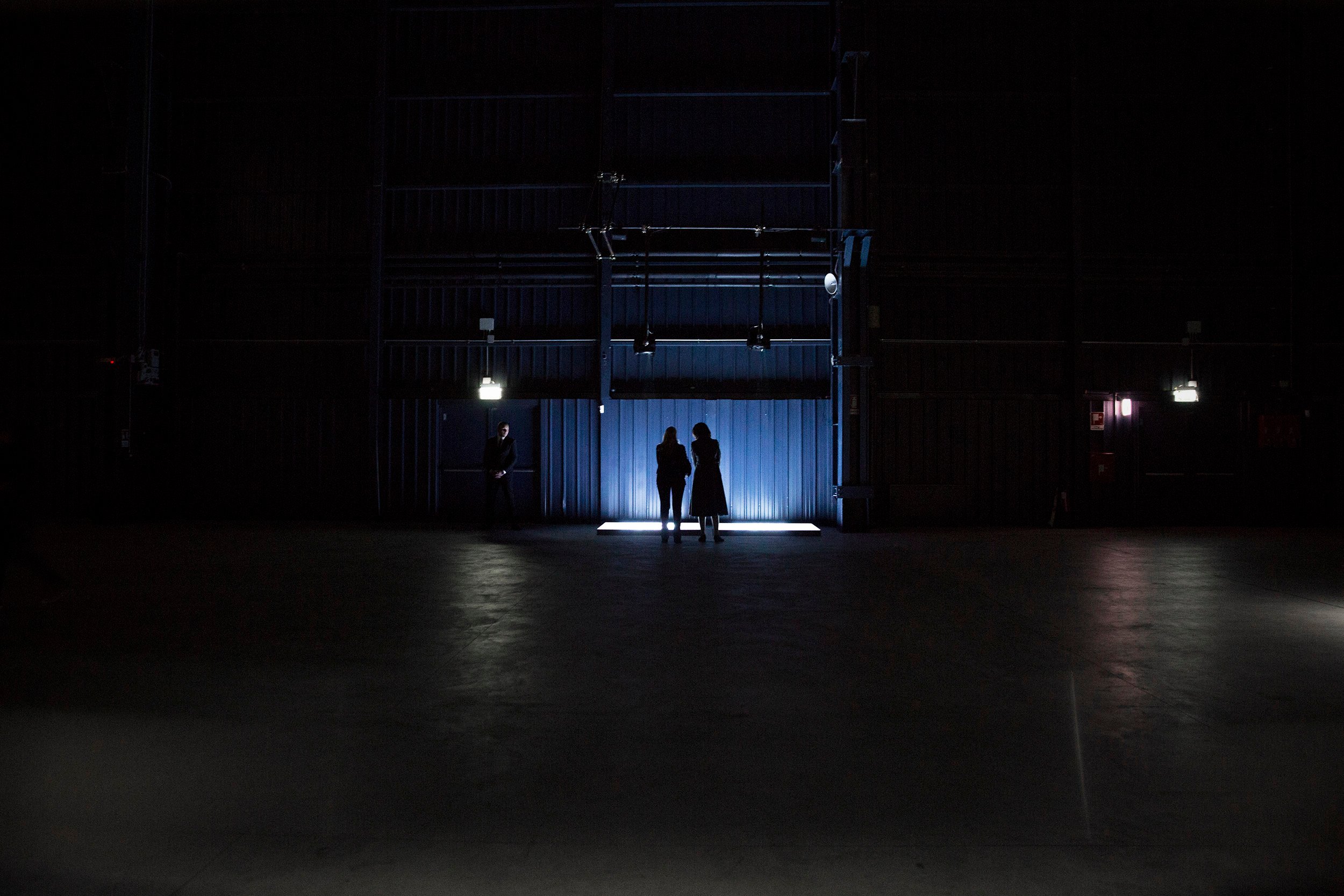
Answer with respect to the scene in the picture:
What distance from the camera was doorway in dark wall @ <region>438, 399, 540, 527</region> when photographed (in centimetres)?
1755

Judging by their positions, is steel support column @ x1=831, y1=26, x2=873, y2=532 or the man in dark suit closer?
the man in dark suit

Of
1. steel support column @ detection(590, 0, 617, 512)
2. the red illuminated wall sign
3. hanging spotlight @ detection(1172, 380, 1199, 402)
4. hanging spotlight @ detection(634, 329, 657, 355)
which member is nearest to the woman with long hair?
hanging spotlight @ detection(634, 329, 657, 355)

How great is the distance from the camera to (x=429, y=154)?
17797 mm

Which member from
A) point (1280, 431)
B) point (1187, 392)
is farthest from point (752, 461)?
point (1280, 431)

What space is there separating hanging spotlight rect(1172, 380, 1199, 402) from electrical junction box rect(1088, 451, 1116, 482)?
1.85 m

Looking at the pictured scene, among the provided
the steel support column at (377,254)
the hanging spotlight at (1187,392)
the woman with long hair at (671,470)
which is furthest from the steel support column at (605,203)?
the hanging spotlight at (1187,392)

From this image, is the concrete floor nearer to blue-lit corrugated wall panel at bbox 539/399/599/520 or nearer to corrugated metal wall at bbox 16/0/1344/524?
blue-lit corrugated wall panel at bbox 539/399/599/520

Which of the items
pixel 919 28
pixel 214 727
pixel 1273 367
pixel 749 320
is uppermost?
pixel 919 28

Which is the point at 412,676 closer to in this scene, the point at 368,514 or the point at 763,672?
the point at 763,672

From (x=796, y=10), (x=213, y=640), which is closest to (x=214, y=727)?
(x=213, y=640)

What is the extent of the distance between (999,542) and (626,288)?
29.9 ft

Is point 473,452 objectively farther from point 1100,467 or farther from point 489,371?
point 1100,467

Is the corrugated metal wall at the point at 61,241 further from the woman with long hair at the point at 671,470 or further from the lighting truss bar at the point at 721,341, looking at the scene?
the woman with long hair at the point at 671,470

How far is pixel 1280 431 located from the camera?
17.0m
